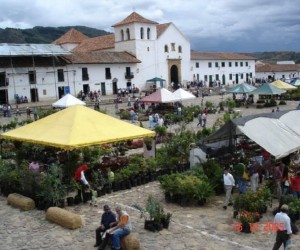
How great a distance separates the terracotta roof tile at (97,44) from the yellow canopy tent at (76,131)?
4241cm

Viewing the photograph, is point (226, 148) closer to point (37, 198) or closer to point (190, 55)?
point (37, 198)

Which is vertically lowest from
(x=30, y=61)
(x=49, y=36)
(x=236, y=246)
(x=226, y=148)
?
(x=236, y=246)

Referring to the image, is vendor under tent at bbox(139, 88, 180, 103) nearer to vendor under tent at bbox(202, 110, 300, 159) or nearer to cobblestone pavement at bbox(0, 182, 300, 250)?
vendor under tent at bbox(202, 110, 300, 159)

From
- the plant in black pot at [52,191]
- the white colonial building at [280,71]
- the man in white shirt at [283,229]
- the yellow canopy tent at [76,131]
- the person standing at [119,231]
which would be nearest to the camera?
the man in white shirt at [283,229]

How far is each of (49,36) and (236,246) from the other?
14666 cm

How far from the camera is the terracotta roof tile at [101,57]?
149 ft

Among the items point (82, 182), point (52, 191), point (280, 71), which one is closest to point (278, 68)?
point (280, 71)

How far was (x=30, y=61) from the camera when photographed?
42000mm

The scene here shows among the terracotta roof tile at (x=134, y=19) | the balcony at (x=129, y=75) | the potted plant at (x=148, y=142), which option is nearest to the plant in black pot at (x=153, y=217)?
the potted plant at (x=148, y=142)

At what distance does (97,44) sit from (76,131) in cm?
4673

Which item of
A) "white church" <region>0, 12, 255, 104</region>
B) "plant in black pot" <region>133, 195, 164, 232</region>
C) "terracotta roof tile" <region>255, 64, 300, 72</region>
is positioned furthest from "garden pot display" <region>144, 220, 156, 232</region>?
"terracotta roof tile" <region>255, 64, 300, 72</region>

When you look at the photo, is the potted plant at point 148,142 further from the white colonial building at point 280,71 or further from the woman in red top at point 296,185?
the white colonial building at point 280,71

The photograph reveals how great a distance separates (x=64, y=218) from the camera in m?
10.3

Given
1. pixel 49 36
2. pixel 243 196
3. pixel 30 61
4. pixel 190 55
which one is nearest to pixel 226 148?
pixel 243 196
